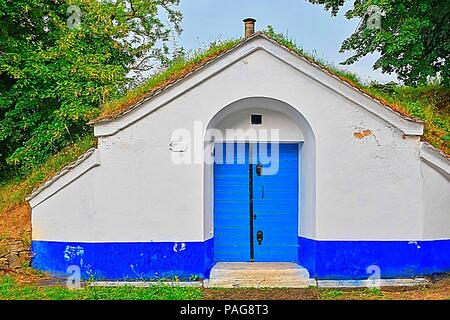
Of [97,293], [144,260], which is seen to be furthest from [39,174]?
[97,293]

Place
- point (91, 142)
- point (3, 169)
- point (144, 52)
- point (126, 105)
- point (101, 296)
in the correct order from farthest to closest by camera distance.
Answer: point (144, 52)
point (3, 169)
point (91, 142)
point (126, 105)
point (101, 296)

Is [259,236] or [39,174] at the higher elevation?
[39,174]

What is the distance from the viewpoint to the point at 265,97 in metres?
8.42

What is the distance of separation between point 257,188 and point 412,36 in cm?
650

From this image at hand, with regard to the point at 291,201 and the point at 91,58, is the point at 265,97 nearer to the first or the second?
the point at 291,201

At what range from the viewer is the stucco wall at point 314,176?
8.32 meters

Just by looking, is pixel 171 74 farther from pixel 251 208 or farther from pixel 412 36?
pixel 412 36

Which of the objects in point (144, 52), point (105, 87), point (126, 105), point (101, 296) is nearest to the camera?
point (101, 296)

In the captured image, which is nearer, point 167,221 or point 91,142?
point 167,221

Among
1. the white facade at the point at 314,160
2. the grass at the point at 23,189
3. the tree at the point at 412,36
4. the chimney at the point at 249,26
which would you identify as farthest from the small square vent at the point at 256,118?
the tree at the point at 412,36

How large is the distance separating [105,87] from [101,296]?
591 centimetres

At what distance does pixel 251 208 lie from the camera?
30.1ft

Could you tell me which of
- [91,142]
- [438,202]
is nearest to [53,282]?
[91,142]

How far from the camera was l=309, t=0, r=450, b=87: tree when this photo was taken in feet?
41.2
